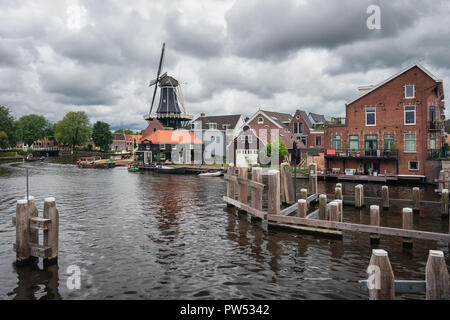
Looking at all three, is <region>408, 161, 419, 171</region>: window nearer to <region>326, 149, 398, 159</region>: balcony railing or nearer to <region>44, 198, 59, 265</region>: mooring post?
<region>326, 149, 398, 159</region>: balcony railing

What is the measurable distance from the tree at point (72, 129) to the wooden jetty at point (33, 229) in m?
137

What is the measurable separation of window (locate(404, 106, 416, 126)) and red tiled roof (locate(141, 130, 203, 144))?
45.7 metres

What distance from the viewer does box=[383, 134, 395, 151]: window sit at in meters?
41.4

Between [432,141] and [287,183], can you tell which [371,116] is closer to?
[432,141]

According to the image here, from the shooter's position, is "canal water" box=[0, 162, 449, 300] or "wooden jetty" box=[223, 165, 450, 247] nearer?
"canal water" box=[0, 162, 449, 300]

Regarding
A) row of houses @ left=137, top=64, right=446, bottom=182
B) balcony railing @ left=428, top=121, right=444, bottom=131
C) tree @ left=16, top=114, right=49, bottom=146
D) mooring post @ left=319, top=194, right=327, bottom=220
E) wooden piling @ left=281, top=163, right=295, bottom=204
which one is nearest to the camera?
mooring post @ left=319, top=194, right=327, bottom=220

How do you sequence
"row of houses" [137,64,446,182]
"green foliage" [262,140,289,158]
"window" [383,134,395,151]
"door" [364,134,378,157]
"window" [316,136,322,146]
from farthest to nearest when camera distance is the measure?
1. "window" [316,136,322,146]
2. "green foliage" [262,140,289,158]
3. "door" [364,134,378,157]
4. "window" [383,134,395,151]
5. "row of houses" [137,64,446,182]

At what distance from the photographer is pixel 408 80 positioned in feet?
130

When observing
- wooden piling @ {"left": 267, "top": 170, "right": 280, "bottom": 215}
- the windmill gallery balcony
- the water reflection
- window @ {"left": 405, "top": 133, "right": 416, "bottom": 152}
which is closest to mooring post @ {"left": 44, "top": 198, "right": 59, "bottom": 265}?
the water reflection

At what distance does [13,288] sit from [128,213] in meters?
12.5

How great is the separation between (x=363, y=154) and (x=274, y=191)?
106ft

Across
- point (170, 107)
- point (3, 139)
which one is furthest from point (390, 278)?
point (3, 139)

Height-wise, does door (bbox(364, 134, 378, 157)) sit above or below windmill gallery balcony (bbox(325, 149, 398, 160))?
above

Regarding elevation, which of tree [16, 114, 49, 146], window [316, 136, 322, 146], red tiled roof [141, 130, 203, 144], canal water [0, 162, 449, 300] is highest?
tree [16, 114, 49, 146]
